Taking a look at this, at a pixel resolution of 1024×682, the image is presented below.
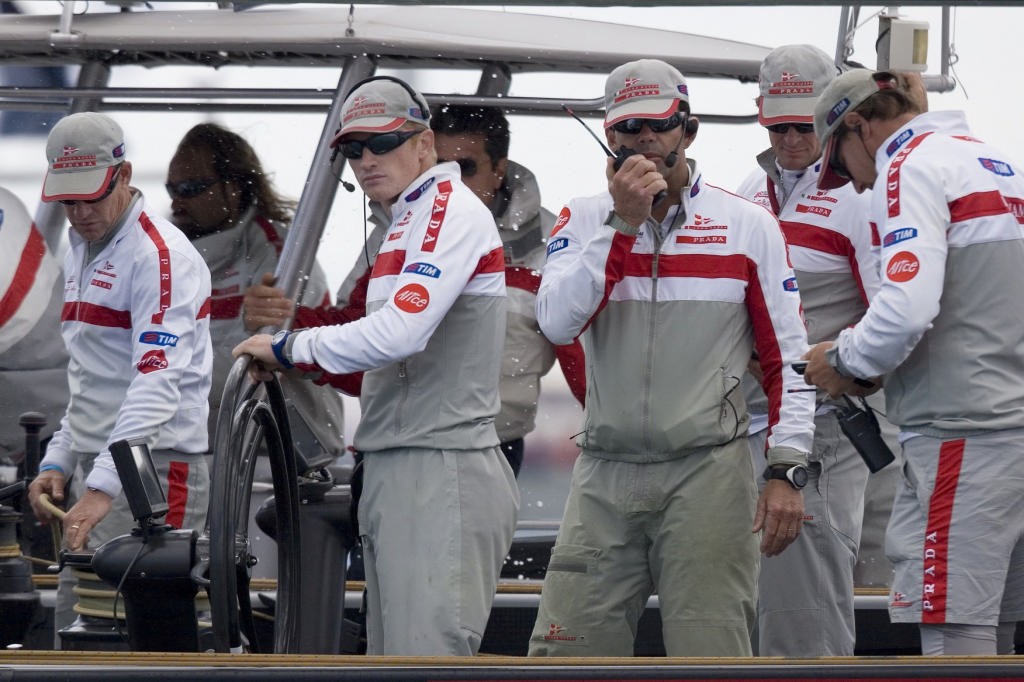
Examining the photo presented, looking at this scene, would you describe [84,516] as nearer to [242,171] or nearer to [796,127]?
[242,171]

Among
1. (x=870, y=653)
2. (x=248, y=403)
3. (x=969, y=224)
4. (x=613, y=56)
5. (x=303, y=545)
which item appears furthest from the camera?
(x=613, y=56)

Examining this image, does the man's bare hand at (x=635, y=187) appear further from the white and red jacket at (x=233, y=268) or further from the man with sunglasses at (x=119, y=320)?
the white and red jacket at (x=233, y=268)

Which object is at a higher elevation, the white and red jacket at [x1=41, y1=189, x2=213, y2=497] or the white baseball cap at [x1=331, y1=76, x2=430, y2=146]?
the white baseball cap at [x1=331, y1=76, x2=430, y2=146]

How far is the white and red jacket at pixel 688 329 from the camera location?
3449mm

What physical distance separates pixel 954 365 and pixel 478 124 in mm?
2287

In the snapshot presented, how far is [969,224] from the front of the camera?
3.16m

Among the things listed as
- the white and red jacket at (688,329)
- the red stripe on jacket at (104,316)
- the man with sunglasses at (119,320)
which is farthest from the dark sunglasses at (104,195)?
the white and red jacket at (688,329)

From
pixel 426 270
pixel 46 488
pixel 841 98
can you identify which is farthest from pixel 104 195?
pixel 841 98

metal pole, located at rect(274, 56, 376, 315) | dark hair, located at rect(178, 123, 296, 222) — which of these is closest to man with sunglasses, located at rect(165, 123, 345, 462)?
dark hair, located at rect(178, 123, 296, 222)

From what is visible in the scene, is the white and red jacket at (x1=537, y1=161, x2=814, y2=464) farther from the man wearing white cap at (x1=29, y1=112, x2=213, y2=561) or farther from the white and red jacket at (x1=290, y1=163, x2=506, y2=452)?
the man wearing white cap at (x1=29, y1=112, x2=213, y2=561)

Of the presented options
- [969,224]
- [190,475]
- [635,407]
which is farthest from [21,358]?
[969,224]

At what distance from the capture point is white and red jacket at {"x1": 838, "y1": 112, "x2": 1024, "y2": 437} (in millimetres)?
3111

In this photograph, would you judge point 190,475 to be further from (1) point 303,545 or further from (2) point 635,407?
(2) point 635,407

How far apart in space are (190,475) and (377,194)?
1058 millimetres
